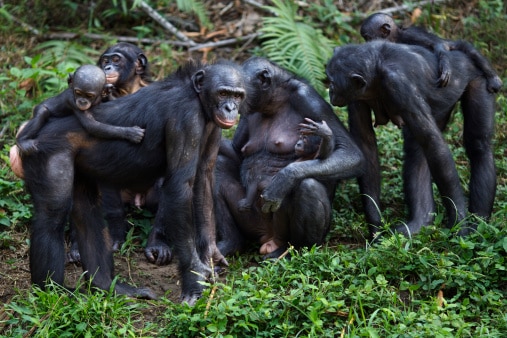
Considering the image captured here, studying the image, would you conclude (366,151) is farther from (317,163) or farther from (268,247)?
(268,247)

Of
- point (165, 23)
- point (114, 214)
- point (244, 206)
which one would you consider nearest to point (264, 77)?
point (244, 206)

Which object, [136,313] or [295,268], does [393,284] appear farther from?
[136,313]

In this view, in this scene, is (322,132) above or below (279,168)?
above

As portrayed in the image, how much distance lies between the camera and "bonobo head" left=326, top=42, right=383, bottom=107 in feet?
22.8

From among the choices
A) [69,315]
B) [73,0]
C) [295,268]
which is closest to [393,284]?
[295,268]

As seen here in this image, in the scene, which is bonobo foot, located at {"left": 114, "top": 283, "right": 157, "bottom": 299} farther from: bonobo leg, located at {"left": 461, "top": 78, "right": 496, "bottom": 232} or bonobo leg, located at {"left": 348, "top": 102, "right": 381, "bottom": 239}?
bonobo leg, located at {"left": 461, "top": 78, "right": 496, "bottom": 232}

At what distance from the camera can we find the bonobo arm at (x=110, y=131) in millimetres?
6262

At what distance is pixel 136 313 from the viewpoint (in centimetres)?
595

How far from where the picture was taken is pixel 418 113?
6750 mm

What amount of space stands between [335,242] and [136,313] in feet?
6.82

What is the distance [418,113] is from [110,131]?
2.53 meters

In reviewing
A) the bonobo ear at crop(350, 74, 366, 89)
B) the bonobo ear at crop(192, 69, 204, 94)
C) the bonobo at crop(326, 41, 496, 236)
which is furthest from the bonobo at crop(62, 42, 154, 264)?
the bonobo ear at crop(350, 74, 366, 89)

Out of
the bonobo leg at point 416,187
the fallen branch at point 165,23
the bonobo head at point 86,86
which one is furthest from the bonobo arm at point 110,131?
the fallen branch at point 165,23

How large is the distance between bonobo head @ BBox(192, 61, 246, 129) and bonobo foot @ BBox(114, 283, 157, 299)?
1.44 meters
